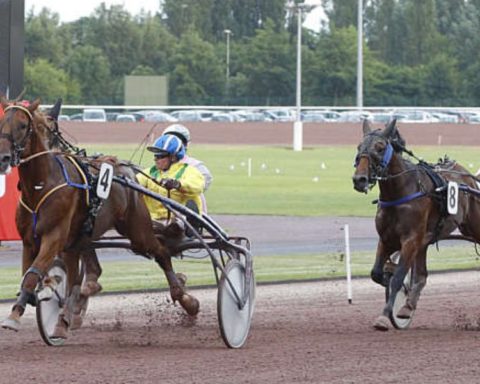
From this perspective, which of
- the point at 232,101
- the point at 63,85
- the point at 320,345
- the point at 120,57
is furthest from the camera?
the point at 120,57

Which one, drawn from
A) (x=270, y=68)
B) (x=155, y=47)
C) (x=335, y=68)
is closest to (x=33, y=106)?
(x=335, y=68)

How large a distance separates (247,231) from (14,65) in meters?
6.16

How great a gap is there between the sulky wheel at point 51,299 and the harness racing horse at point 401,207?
2444mm

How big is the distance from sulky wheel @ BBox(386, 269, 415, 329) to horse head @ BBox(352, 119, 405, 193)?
1.01 m

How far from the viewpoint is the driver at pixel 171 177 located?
10570 millimetres

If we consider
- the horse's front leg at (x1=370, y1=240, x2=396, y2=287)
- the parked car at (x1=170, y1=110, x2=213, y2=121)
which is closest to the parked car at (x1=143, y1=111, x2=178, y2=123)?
the parked car at (x1=170, y1=110, x2=213, y2=121)

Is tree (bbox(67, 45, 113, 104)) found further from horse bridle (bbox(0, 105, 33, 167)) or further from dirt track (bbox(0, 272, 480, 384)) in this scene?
horse bridle (bbox(0, 105, 33, 167))

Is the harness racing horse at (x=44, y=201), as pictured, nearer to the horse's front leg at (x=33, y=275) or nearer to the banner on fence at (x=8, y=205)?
the horse's front leg at (x=33, y=275)

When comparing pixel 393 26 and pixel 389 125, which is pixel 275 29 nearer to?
pixel 393 26

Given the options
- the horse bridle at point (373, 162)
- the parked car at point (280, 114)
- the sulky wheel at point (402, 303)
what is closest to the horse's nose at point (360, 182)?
the horse bridle at point (373, 162)

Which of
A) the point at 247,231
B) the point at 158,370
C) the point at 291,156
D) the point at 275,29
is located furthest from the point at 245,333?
the point at 275,29

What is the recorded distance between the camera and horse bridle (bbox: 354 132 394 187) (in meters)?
11.1

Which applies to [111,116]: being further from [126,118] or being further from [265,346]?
[265,346]

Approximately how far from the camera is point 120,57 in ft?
299
